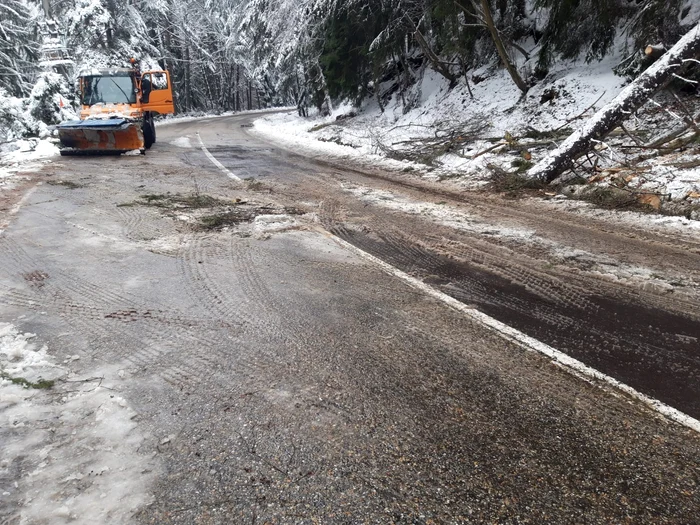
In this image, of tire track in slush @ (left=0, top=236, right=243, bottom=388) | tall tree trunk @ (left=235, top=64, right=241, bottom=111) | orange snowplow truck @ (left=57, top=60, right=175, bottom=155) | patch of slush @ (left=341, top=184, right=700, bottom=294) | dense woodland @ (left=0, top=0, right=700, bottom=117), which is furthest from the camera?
tall tree trunk @ (left=235, top=64, right=241, bottom=111)

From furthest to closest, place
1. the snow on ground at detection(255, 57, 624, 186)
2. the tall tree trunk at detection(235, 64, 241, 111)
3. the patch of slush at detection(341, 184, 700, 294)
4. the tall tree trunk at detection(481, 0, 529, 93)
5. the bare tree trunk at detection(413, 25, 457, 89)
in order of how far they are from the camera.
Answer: the tall tree trunk at detection(235, 64, 241, 111), the bare tree trunk at detection(413, 25, 457, 89), the tall tree trunk at detection(481, 0, 529, 93), the snow on ground at detection(255, 57, 624, 186), the patch of slush at detection(341, 184, 700, 294)

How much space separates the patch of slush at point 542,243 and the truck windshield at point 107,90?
960 centimetres

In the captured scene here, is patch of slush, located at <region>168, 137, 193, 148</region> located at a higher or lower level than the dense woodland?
lower

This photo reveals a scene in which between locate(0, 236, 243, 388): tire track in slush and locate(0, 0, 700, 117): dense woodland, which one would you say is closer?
locate(0, 236, 243, 388): tire track in slush

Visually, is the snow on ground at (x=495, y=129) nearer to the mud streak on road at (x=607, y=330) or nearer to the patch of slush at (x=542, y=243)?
the patch of slush at (x=542, y=243)

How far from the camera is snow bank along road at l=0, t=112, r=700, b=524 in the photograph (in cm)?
A: 194

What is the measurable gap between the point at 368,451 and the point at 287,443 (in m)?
0.41

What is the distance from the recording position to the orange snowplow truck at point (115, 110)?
12.2 m

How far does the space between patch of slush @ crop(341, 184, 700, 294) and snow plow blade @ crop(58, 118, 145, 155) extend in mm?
7937

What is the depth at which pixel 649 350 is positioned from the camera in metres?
3.02

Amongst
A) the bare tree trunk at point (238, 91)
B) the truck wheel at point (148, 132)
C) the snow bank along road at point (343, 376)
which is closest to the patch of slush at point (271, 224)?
the snow bank along road at point (343, 376)

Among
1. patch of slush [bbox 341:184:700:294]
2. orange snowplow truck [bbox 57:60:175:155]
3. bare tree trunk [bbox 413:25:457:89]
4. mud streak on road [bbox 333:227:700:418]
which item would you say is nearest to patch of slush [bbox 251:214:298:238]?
patch of slush [bbox 341:184:700:294]

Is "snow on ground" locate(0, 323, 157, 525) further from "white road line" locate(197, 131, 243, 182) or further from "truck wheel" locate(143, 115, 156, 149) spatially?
"truck wheel" locate(143, 115, 156, 149)

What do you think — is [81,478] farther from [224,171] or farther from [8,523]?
[224,171]
